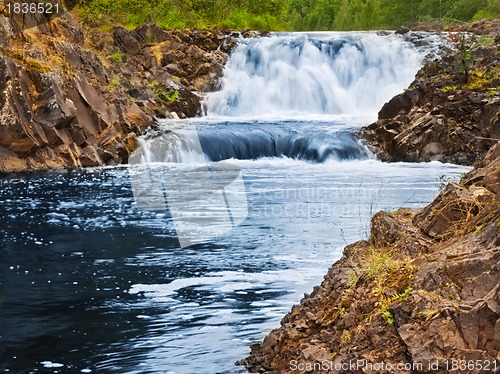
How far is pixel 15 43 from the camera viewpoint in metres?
26.2

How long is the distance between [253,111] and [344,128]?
6929 millimetres

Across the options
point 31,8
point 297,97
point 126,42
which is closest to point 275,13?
point 126,42

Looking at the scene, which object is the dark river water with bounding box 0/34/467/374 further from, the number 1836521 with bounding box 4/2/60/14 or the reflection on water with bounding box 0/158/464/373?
the number 1836521 with bounding box 4/2/60/14

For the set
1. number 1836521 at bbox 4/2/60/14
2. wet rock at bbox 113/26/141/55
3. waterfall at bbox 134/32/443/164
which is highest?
number 1836521 at bbox 4/2/60/14

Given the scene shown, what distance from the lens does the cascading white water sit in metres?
35.8

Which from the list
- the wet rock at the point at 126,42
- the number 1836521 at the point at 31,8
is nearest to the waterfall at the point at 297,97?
the wet rock at the point at 126,42

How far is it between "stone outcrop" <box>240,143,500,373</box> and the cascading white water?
91.3 ft

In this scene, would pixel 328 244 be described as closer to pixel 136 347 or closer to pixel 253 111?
pixel 136 347

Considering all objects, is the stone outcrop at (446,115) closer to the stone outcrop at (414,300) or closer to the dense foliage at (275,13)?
the dense foliage at (275,13)

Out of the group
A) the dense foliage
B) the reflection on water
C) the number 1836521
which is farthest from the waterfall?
the dense foliage

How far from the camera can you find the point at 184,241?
48.3 feet

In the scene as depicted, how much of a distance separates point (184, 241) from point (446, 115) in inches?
599

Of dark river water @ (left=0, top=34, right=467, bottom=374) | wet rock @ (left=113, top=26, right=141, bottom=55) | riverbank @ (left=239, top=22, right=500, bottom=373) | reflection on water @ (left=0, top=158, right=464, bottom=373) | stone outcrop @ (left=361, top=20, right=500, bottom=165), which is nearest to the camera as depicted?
riverbank @ (left=239, top=22, right=500, bottom=373)

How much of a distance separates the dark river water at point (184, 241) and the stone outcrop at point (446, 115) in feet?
3.17
